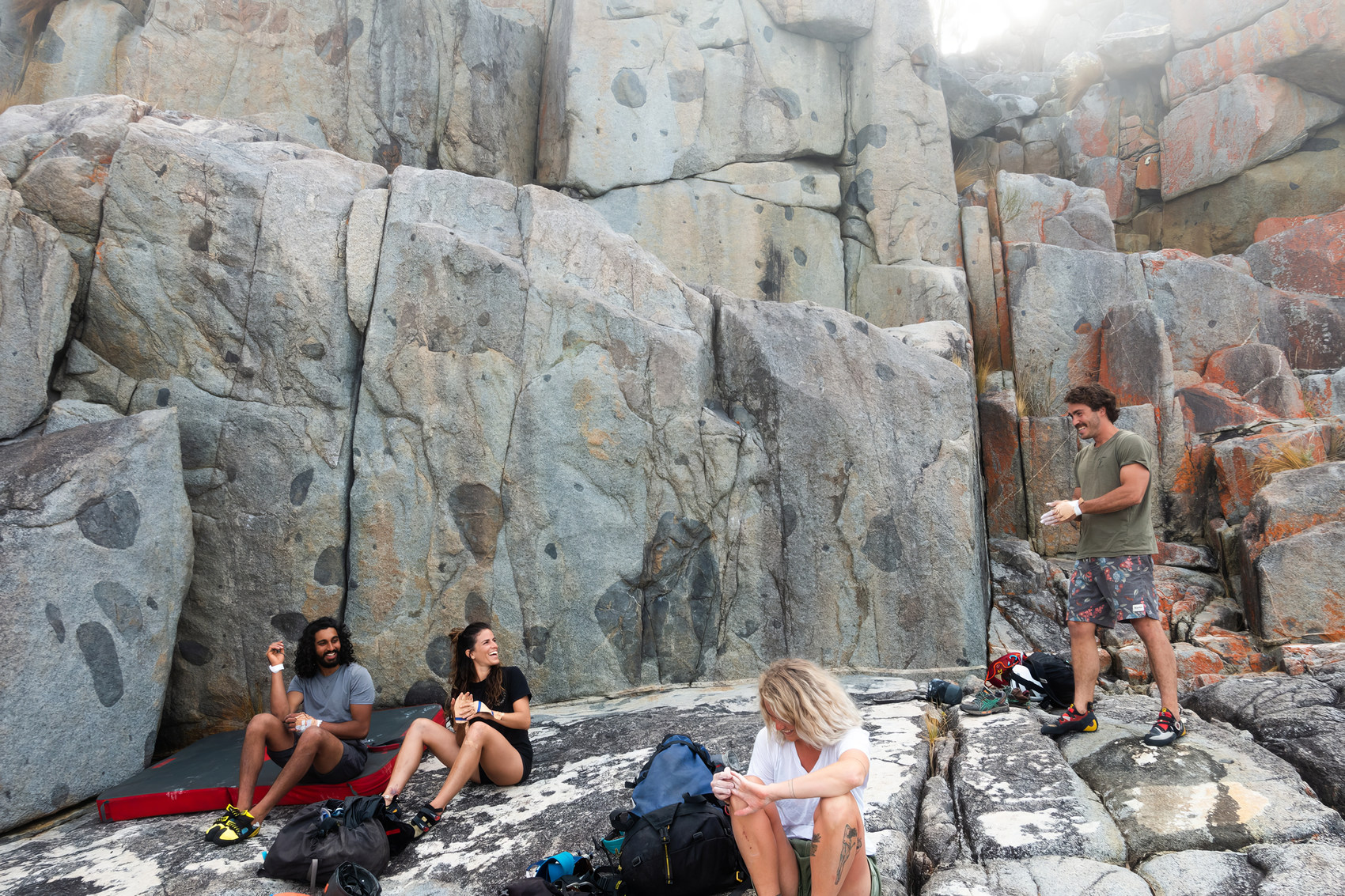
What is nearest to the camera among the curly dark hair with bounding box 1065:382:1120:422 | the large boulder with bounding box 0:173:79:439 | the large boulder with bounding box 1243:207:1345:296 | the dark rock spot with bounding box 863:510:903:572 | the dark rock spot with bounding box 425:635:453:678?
the curly dark hair with bounding box 1065:382:1120:422

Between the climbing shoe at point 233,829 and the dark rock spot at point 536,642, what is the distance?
2.30m

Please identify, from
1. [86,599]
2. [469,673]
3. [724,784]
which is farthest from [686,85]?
[724,784]

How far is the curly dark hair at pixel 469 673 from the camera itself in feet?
14.1

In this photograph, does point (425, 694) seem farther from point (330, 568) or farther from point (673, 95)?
point (673, 95)

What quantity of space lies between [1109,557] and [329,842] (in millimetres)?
3707

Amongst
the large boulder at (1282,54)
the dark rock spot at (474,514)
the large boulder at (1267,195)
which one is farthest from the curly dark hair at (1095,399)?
the large boulder at (1282,54)

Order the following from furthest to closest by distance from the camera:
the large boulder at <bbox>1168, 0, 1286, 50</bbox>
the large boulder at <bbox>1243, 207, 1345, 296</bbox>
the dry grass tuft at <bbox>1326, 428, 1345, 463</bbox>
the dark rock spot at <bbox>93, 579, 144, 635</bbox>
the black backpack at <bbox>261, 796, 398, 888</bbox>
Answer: the large boulder at <bbox>1168, 0, 1286, 50</bbox> < the large boulder at <bbox>1243, 207, 1345, 296</bbox> < the dry grass tuft at <bbox>1326, 428, 1345, 463</bbox> < the dark rock spot at <bbox>93, 579, 144, 635</bbox> < the black backpack at <bbox>261, 796, 398, 888</bbox>

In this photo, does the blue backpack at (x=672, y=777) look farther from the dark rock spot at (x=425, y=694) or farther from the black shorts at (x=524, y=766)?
the dark rock spot at (x=425, y=694)

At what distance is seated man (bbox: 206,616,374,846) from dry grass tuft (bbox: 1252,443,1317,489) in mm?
7309

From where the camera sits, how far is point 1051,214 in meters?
10.4

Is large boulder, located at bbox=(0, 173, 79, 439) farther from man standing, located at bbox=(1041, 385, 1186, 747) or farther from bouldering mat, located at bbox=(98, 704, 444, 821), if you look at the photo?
man standing, located at bbox=(1041, 385, 1186, 747)

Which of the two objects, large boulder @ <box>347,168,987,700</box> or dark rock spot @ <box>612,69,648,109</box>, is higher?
dark rock spot @ <box>612,69,648,109</box>

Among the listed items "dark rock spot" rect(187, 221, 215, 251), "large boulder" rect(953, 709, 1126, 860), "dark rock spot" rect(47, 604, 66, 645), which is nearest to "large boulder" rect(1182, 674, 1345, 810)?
"large boulder" rect(953, 709, 1126, 860)

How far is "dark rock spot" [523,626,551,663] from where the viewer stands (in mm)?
6113
